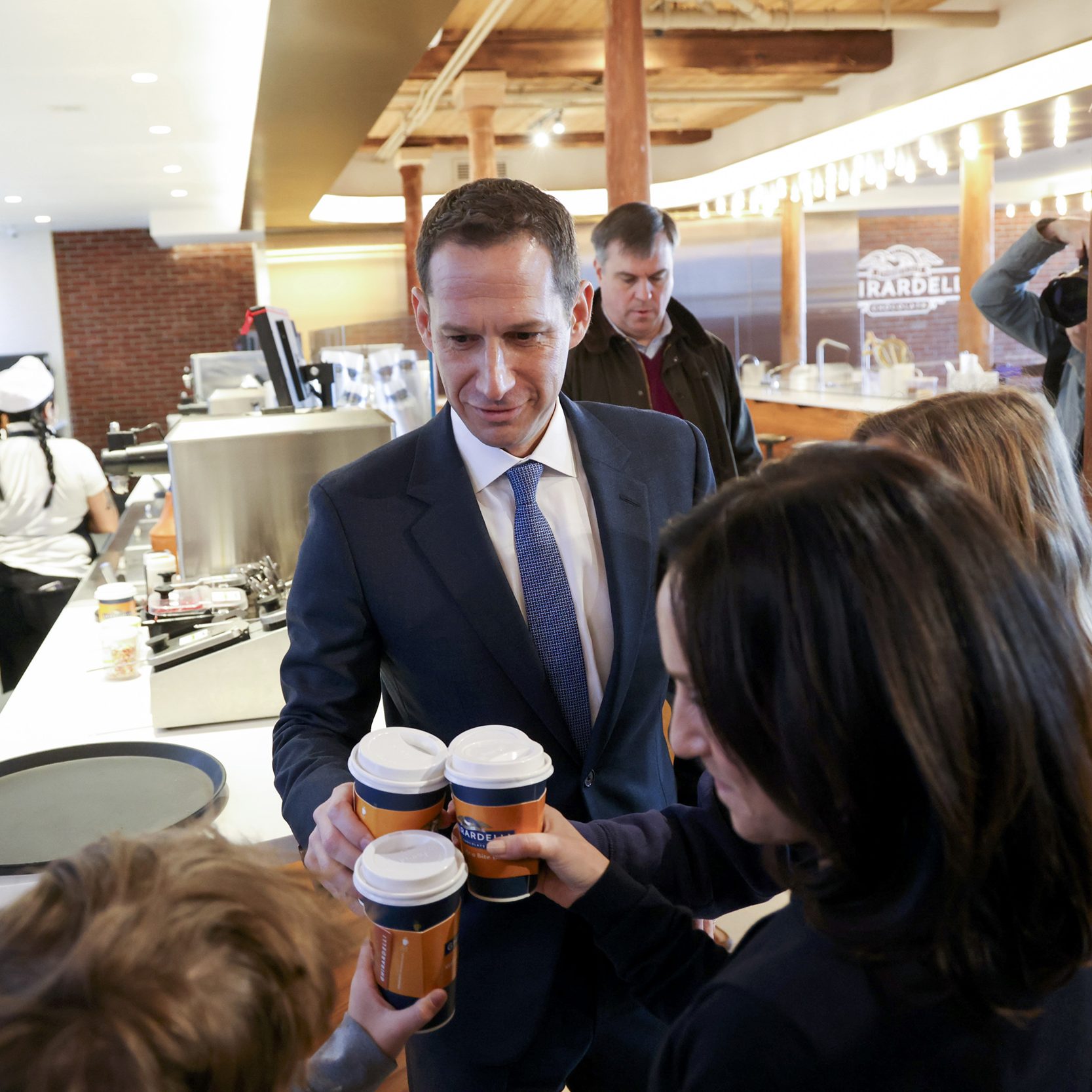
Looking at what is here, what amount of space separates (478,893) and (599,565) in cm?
56

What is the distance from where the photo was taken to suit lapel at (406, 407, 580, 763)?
1306 mm

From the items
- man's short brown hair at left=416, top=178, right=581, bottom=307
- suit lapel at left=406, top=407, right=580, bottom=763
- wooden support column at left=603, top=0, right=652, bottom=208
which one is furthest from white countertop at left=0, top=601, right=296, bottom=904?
wooden support column at left=603, top=0, right=652, bottom=208

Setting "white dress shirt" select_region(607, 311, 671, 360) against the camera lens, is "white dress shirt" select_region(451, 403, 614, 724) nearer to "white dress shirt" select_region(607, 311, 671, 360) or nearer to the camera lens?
"white dress shirt" select_region(607, 311, 671, 360)

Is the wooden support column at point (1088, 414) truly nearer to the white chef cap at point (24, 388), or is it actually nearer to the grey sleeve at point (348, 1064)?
the grey sleeve at point (348, 1064)

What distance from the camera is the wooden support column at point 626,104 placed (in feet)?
18.2

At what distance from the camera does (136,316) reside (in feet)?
44.3

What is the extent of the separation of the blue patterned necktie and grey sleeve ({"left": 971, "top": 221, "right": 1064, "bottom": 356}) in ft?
8.40

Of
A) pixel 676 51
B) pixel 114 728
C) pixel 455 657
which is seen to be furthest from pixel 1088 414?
pixel 676 51

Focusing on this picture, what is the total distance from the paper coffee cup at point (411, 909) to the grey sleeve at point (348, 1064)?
45mm

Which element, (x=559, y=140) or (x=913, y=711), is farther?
(x=559, y=140)

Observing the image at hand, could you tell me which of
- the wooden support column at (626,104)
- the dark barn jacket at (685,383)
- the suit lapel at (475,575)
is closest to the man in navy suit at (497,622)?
the suit lapel at (475,575)

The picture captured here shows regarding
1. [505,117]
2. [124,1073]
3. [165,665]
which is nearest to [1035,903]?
[124,1073]

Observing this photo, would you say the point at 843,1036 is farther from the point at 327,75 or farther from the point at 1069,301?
the point at 327,75

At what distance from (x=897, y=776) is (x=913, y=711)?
6 cm
